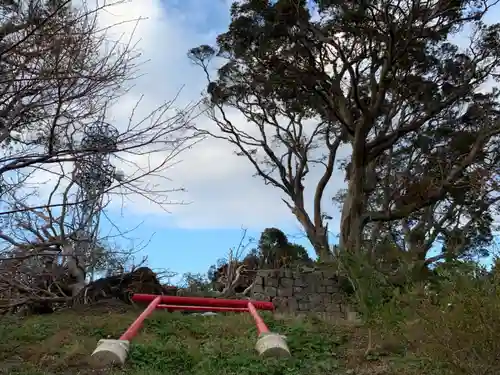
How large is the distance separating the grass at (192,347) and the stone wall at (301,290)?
4800 millimetres

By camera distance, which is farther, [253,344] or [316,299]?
[316,299]

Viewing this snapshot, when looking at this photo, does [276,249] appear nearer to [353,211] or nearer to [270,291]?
[353,211]

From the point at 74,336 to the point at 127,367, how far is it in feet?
4.71

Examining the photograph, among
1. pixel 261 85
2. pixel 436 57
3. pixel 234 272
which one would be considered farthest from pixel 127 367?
pixel 436 57

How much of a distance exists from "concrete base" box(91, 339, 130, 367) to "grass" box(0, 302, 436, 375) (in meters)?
0.07

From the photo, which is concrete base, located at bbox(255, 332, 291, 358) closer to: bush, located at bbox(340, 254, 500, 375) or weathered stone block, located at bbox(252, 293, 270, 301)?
bush, located at bbox(340, 254, 500, 375)

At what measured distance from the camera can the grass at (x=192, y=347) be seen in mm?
4668

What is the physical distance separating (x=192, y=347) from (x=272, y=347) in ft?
2.72

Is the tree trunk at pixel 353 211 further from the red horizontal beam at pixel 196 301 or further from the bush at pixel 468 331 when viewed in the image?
the bush at pixel 468 331

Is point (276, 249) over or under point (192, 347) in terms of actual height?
over

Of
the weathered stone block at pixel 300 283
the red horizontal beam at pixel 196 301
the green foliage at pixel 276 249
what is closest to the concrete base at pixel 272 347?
the red horizontal beam at pixel 196 301

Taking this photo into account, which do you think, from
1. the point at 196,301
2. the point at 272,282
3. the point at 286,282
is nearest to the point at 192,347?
the point at 196,301

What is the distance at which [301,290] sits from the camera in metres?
12.4

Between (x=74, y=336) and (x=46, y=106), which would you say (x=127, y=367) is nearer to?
(x=74, y=336)
